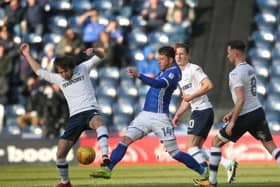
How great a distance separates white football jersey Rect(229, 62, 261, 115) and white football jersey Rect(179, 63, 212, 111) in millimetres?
1983

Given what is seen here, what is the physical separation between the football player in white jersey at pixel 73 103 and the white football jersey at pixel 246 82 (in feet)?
6.66

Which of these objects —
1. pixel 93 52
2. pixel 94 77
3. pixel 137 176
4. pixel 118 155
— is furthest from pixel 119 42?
pixel 118 155

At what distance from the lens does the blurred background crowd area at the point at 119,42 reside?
1000 inches

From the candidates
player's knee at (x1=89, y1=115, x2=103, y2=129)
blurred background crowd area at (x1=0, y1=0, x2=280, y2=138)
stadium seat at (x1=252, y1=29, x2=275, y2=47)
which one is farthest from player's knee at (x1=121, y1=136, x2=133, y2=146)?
stadium seat at (x1=252, y1=29, x2=275, y2=47)

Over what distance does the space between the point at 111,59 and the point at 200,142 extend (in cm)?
1065

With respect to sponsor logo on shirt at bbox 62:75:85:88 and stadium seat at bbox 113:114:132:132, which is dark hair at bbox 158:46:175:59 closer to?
sponsor logo on shirt at bbox 62:75:85:88

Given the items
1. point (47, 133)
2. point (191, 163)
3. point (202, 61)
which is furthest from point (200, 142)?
point (202, 61)

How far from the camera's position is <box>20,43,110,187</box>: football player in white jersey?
46.0 feet

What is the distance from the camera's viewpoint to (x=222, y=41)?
87.1 feet

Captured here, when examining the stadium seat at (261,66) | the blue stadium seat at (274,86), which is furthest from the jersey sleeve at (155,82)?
the stadium seat at (261,66)

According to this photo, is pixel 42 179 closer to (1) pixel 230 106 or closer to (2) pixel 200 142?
(2) pixel 200 142

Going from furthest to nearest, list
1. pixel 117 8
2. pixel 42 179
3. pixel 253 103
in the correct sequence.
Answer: pixel 117 8 → pixel 42 179 → pixel 253 103

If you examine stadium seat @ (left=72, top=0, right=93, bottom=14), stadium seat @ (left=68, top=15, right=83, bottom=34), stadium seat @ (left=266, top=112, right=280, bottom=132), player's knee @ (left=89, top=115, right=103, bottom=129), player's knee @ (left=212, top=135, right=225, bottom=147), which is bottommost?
stadium seat @ (left=266, top=112, right=280, bottom=132)

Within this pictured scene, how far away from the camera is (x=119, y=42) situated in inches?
1033
